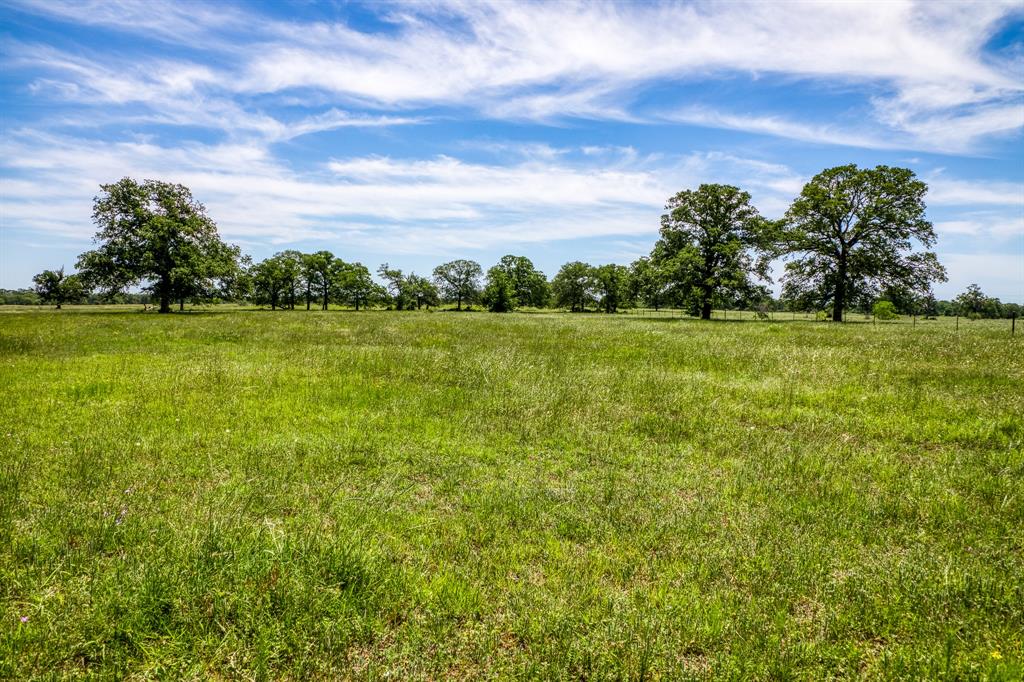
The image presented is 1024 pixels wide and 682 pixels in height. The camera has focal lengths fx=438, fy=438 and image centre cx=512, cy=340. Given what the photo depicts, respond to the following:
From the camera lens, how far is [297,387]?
1243cm

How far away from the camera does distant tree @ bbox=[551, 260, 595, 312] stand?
12538 centimetres

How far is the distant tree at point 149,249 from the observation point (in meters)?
50.1

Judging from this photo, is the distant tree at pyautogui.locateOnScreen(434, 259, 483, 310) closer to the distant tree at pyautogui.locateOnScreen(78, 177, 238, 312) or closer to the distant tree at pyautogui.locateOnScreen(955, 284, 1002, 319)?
the distant tree at pyautogui.locateOnScreen(78, 177, 238, 312)

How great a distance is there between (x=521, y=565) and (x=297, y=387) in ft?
32.5

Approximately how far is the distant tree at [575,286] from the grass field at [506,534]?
115m

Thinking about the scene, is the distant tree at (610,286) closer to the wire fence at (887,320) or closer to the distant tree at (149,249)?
the wire fence at (887,320)

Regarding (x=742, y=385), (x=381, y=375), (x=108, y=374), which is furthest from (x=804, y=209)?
(x=108, y=374)

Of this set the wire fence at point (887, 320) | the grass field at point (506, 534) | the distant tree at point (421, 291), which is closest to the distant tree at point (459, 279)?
the distant tree at point (421, 291)

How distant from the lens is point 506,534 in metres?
5.36

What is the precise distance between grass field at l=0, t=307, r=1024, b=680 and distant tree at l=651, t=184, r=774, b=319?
41.2 metres

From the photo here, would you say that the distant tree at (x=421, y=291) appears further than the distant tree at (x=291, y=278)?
Yes

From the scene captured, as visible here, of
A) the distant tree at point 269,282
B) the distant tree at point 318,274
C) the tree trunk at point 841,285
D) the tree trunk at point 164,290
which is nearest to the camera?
the tree trunk at point 841,285

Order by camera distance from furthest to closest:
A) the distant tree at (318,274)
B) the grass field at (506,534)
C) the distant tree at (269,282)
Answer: the distant tree at (318,274) < the distant tree at (269,282) < the grass field at (506,534)

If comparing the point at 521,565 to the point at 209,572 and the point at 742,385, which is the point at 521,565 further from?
the point at 742,385
